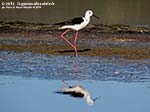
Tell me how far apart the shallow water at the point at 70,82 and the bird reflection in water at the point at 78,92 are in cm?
10

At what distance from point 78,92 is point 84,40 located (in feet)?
33.7

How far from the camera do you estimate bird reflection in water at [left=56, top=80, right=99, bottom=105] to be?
11.3 meters

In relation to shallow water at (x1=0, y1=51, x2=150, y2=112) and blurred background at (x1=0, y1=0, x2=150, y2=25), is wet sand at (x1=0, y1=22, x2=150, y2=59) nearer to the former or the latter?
shallow water at (x1=0, y1=51, x2=150, y2=112)

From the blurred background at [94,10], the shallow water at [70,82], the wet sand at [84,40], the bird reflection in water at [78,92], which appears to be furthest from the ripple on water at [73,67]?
the blurred background at [94,10]

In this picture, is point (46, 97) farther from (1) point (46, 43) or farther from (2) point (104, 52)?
(1) point (46, 43)

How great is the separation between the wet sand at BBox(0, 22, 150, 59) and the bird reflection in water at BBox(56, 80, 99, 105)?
5.12 metres

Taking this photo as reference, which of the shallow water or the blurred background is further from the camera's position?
the blurred background

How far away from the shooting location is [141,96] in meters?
11.7

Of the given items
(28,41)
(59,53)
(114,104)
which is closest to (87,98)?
(114,104)

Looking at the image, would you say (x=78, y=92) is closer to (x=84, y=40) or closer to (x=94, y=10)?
(x=84, y=40)

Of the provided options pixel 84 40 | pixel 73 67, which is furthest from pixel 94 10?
pixel 73 67

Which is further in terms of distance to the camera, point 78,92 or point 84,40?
point 84,40

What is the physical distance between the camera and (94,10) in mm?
36219

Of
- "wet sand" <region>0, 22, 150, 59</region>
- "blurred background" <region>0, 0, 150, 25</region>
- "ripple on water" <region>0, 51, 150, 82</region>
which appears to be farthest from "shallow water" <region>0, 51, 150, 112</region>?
"blurred background" <region>0, 0, 150, 25</region>
